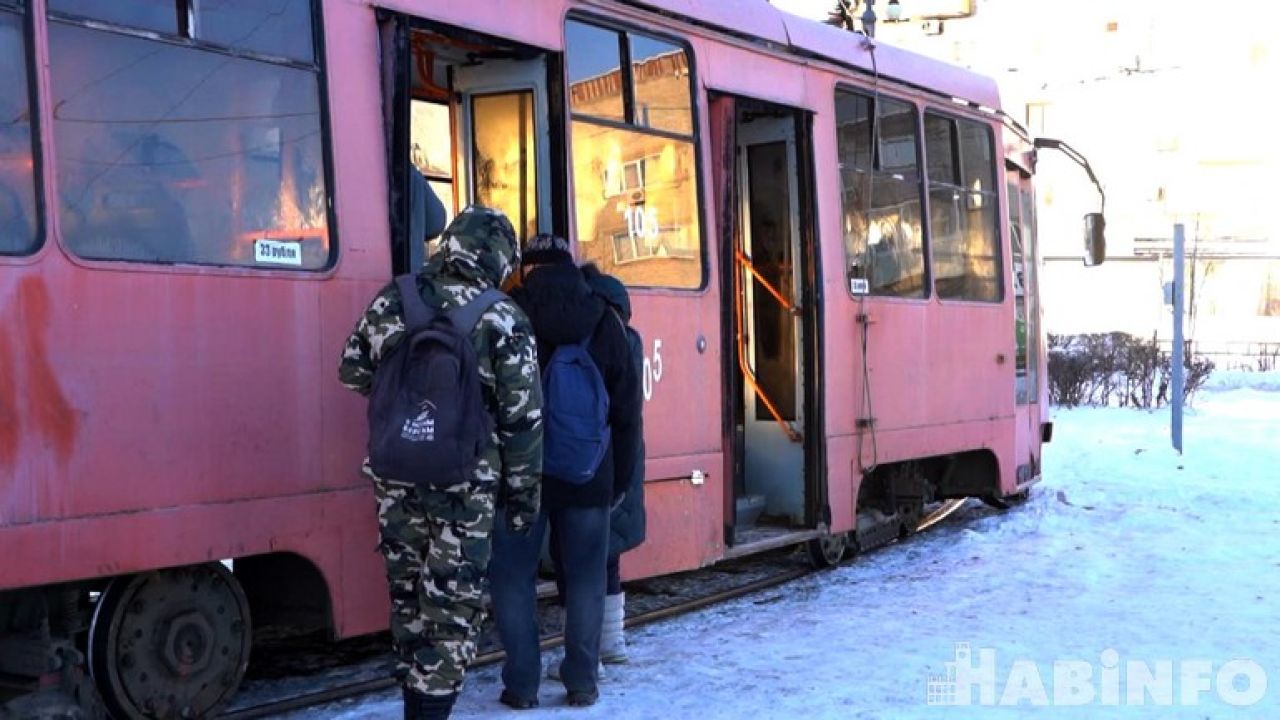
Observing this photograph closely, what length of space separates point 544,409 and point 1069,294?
42532mm

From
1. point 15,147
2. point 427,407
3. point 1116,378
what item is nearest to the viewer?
point 15,147

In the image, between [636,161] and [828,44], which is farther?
[828,44]

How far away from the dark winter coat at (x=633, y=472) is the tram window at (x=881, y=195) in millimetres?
2892

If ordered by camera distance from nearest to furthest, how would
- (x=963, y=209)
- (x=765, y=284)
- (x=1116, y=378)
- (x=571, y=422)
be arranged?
(x=571, y=422), (x=765, y=284), (x=963, y=209), (x=1116, y=378)

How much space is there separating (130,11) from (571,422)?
2.01 metres

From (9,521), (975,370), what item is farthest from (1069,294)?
(9,521)

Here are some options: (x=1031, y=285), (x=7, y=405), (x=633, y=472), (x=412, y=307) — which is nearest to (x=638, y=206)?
(x=633, y=472)

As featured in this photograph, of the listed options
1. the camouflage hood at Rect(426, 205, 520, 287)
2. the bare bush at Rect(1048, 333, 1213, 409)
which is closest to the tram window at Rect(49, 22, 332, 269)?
the camouflage hood at Rect(426, 205, 520, 287)

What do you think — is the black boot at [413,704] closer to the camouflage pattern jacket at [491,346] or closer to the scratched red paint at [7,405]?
the camouflage pattern jacket at [491,346]

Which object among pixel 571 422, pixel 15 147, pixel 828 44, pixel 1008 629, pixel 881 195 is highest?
pixel 828 44

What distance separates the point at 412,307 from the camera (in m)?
4.24

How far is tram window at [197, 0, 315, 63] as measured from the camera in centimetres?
440

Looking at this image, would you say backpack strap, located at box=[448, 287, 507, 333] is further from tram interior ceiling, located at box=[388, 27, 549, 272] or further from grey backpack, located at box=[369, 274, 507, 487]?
tram interior ceiling, located at box=[388, 27, 549, 272]

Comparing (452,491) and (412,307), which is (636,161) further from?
(452,491)
